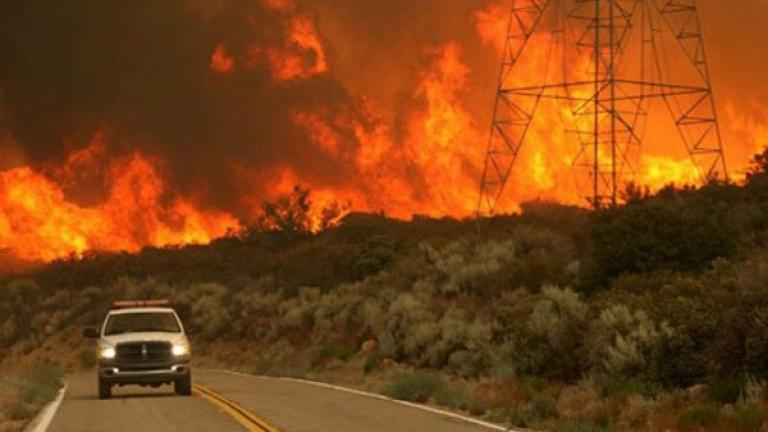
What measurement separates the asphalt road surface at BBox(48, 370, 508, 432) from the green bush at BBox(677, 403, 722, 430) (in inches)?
118

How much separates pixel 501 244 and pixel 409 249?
1640 cm

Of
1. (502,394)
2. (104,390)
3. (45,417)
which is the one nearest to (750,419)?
(502,394)

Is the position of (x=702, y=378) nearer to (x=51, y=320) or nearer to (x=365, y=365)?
(x=365, y=365)

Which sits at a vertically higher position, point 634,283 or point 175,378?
point 634,283

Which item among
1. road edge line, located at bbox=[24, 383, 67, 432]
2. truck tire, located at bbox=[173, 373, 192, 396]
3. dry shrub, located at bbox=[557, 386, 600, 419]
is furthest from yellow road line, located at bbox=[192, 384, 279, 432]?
dry shrub, located at bbox=[557, 386, 600, 419]

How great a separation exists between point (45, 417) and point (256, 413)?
3783 mm

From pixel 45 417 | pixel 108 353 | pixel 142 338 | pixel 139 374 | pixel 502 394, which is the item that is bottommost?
pixel 45 417

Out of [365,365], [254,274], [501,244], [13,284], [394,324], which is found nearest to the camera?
[365,365]

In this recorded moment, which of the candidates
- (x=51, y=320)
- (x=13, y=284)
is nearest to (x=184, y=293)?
(x=51, y=320)

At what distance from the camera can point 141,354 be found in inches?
1121

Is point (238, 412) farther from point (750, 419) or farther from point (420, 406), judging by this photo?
point (750, 419)

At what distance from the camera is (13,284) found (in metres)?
88.2

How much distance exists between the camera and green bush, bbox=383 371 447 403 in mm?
26391

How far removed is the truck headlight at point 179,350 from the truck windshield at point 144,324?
2.29ft
